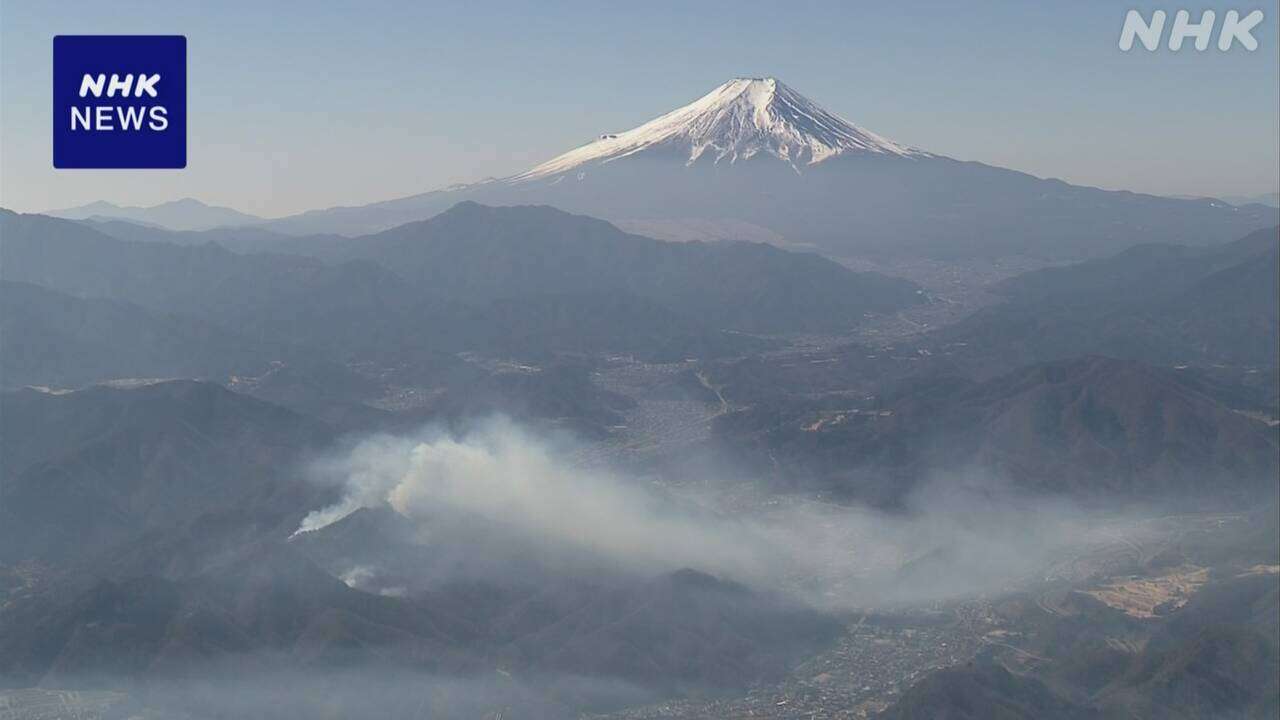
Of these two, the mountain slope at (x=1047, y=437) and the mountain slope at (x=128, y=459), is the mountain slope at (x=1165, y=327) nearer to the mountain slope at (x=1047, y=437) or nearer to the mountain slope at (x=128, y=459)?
the mountain slope at (x=1047, y=437)

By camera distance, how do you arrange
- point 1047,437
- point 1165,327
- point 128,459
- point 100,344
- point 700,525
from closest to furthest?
point 700,525
point 128,459
point 1047,437
point 100,344
point 1165,327

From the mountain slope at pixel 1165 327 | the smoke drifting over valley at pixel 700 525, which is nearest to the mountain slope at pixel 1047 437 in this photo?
the smoke drifting over valley at pixel 700 525

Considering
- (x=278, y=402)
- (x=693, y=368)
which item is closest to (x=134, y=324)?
(x=278, y=402)

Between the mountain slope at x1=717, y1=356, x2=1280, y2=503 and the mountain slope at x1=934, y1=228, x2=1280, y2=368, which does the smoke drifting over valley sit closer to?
the mountain slope at x1=717, y1=356, x2=1280, y2=503

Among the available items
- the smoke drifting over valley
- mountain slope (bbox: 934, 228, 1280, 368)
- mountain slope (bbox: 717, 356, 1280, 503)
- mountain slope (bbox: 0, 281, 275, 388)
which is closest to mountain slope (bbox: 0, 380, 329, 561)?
the smoke drifting over valley

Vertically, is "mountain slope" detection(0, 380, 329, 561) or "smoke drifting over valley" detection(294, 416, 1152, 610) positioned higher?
"smoke drifting over valley" detection(294, 416, 1152, 610)

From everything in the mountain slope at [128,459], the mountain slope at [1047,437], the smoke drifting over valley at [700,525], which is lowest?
the mountain slope at [128,459]

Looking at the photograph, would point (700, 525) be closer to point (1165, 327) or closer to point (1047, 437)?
Result: point (1047, 437)

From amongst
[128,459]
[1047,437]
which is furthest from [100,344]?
[1047,437]

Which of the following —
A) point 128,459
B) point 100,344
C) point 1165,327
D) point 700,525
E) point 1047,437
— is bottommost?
point 128,459

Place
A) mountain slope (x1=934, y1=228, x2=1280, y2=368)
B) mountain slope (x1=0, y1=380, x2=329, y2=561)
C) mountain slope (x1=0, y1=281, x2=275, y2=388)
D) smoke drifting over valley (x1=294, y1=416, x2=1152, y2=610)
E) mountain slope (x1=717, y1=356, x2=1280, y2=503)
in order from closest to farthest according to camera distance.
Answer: smoke drifting over valley (x1=294, y1=416, x2=1152, y2=610) < mountain slope (x1=0, y1=380, x2=329, y2=561) < mountain slope (x1=717, y1=356, x2=1280, y2=503) < mountain slope (x1=0, y1=281, x2=275, y2=388) < mountain slope (x1=934, y1=228, x2=1280, y2=368)

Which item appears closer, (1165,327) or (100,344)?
(100,344)

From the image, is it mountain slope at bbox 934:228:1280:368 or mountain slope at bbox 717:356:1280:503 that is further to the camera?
mountain slope at bbox 934:228:1280:368
